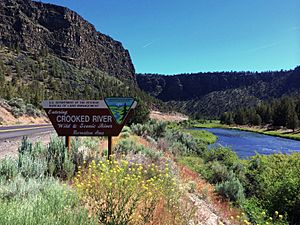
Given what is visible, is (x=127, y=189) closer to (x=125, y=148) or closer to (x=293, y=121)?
(x=125, y=148)

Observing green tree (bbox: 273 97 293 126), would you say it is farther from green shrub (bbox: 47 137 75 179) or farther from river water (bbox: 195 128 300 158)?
green shrub (bbox: 47 137 75 179)

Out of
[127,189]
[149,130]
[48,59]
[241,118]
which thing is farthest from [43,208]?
[48,59]

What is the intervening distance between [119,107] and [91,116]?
836 millimetres

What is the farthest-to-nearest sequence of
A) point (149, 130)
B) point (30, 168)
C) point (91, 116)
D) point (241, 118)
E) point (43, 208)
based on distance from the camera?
point (241, 118), point (149, 130), point (91, 116), point (30, 168), point (43, 208)

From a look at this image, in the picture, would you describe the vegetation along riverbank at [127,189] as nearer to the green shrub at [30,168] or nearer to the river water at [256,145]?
the green shrub at [30,168]

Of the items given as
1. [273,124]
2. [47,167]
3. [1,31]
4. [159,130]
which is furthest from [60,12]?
[47,167]

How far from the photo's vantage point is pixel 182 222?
4.52 meters

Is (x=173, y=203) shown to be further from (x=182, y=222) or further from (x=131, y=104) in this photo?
(x=131, y=104)

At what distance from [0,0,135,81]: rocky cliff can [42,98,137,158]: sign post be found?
12000 cm

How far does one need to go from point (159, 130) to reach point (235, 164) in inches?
260

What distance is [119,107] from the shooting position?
770 cm

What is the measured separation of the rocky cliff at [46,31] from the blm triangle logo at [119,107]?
120717mm

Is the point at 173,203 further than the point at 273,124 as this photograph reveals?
No

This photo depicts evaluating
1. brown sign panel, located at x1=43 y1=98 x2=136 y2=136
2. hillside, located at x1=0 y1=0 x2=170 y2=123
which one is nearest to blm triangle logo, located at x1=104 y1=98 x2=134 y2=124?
brown sign panel, located at x1=43 y1=98 x2=136 y2=136
